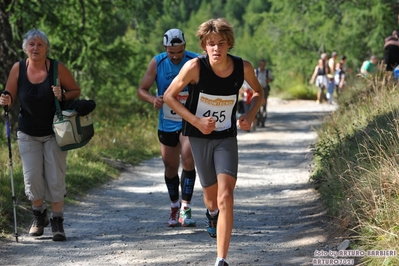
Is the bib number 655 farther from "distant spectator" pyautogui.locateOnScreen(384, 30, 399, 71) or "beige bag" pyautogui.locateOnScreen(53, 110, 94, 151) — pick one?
"distant spectator" pyautogui.locateOnScreen(384, 30, 399, 71)

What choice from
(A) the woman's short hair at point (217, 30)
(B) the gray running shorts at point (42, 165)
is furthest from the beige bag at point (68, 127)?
(A) the woman's short hair at point (217, 30)

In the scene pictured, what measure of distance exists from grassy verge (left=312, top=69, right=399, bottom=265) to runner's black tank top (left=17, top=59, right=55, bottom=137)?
2.79 meters

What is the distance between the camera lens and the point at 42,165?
24.6 ft

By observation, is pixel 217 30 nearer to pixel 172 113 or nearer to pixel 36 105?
pixel 172 113

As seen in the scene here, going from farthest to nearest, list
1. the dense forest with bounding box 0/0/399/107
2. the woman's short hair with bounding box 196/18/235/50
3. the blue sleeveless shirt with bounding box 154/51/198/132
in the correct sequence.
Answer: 1. the dense forest with bounding box 0/0/399/107
2. the blue sleeveless shirt with bounding box 154/51/198/132
3. the woman's short hair with bounding box 196/18/235/50

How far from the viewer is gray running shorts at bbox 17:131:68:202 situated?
24.3 ft

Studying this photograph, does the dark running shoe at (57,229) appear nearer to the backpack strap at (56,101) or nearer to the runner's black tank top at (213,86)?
the backpack strap at (56,101)

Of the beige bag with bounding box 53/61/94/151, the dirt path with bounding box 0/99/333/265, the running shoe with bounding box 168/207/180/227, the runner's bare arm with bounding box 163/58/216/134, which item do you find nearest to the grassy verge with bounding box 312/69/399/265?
the dirt path with bounding box 0/99/333/265

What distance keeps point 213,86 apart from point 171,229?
2279 millimetres

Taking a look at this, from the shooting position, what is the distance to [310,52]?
3578 centimetres

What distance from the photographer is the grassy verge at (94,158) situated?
872cm

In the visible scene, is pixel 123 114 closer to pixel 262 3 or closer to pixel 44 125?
pixel 44 125

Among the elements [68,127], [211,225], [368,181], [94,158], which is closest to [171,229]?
[211,225]

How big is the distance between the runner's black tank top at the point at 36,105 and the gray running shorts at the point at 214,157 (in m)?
1.68
